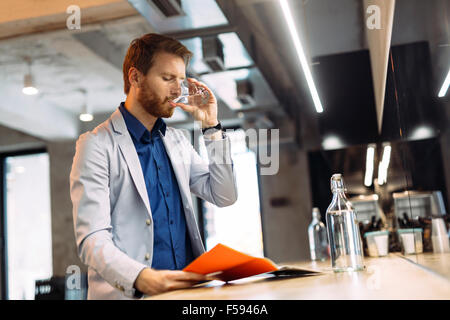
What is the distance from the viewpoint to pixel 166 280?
98cm

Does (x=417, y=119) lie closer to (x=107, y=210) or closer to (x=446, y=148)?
(x=446, y=148)

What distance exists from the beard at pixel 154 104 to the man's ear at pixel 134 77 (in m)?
0.05

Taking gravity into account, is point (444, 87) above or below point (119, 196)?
above

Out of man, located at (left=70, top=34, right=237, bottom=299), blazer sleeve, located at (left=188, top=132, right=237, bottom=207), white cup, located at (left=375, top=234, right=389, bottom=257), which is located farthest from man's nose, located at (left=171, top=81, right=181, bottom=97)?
white cup, located at (left=375, top=234, right=389, bottom=257)

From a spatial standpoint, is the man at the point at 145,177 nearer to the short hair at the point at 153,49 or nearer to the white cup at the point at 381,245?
the short hair at the point at 153,49

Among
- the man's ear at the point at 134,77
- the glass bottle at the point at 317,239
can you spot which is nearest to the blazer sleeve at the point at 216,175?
the man's ear at the point at 134,77

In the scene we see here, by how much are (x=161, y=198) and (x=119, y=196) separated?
0.44ft

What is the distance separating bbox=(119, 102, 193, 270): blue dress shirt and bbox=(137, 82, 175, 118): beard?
0.05 metres

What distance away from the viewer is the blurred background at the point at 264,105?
1.36 meters

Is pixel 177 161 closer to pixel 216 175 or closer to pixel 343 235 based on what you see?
pixel 216 175

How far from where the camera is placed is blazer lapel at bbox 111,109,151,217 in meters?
1.42

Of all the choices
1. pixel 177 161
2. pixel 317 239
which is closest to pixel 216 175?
pixel 177 161

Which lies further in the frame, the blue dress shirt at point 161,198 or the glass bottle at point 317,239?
the glass bottle at point 317,239
